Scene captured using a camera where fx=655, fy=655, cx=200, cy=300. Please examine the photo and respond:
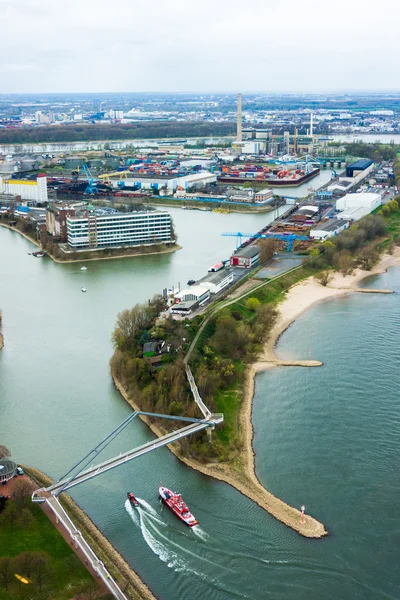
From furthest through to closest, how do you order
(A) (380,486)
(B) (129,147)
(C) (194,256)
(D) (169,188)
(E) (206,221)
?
(B) (129,147) < (D) (169,188) < (E) (206,221) < (C) (194,256) < (A) (380,486)

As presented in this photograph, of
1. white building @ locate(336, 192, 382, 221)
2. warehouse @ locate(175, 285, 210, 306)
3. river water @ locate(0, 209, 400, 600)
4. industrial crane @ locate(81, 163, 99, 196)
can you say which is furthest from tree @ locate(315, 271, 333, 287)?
industrial crane @ locate(81, 163, 99, 196)

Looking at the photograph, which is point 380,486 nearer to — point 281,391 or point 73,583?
point 281,391

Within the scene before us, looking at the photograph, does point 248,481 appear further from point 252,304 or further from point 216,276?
point 216,276

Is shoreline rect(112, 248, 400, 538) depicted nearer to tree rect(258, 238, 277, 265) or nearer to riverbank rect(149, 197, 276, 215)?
tree rect(258, 238, 277, 265)

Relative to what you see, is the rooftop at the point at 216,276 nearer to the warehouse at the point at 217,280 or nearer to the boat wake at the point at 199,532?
the warehouse at the point at 217,280

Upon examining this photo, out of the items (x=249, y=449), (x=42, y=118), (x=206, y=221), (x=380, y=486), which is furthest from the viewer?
(x=42, y=118)

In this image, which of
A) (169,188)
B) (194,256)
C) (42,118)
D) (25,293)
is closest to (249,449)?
(25,293)

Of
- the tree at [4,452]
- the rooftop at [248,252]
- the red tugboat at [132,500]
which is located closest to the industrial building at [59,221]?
the rooftop at [248,252]
